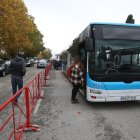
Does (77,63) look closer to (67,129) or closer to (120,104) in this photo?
(120,104)

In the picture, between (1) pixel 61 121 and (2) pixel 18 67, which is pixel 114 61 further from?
(2) pixel 18 67

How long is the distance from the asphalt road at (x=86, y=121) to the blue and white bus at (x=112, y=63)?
0.53 m

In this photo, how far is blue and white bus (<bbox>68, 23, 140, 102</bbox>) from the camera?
26.2ft

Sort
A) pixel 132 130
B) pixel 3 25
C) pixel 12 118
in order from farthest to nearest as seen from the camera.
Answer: pixel 3 25, pixel 132 130, pixel 12 118

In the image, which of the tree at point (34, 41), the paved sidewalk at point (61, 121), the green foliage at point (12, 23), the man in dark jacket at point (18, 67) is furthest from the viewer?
the tree at point (34, 41)

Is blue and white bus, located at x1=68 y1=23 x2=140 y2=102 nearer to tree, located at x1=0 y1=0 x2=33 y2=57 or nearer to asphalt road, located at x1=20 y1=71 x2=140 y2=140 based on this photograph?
asphalt road, located at x1=20 y1=71 x2=140 y2=140

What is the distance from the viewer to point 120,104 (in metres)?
8.95

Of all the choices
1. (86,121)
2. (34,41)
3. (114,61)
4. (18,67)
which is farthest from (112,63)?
(34,41)

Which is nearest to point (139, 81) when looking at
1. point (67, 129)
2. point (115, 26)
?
point (115, 26)

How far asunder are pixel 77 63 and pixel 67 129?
354 cm

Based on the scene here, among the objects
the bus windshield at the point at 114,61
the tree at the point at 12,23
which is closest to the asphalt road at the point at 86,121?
the bus windshield at the point at 114,61

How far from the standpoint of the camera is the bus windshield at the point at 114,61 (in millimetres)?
8031

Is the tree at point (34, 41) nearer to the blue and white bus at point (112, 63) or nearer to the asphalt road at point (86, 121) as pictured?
the asphalt road at point (86, 121)

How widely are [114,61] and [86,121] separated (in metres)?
2.43
